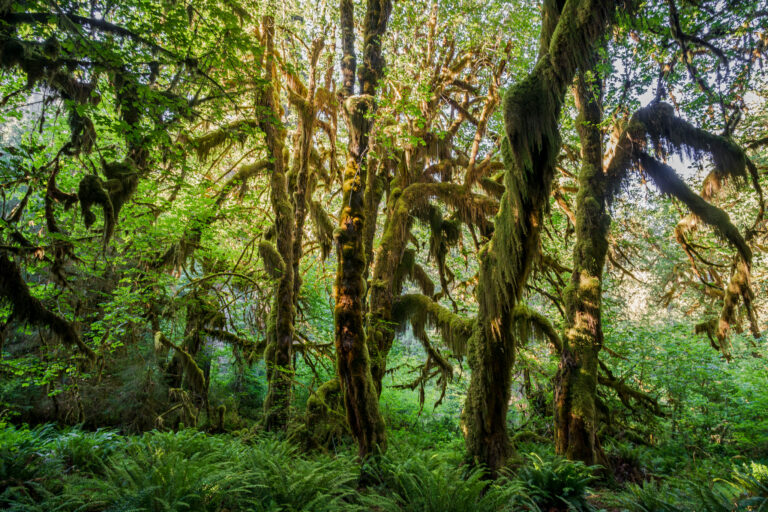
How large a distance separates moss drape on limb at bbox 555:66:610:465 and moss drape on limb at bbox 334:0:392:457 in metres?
2.88

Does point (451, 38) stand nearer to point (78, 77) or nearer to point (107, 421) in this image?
point (78, 77)

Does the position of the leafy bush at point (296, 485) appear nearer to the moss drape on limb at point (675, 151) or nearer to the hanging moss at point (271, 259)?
the hanging moss at point (271, 259)

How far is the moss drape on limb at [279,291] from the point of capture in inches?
266

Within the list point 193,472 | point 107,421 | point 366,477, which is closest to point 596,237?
point 366,477

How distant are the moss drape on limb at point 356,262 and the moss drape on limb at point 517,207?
1391 mm

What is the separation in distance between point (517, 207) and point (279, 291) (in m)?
4.72

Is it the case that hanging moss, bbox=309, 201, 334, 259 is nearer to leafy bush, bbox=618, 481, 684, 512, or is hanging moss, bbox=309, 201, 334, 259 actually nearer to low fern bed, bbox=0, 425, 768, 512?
low fern bed, bbox=0, 425, 768, 512

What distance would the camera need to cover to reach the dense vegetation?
3896mm

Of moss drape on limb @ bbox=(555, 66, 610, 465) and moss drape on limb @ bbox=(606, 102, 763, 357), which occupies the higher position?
moss drape on limb @ bbox=(606, 102, 763, 357)

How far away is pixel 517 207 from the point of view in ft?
13.9

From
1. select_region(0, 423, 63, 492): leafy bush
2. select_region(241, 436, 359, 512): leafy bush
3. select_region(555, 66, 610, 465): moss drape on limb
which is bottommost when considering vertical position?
select_region(241, 436, 359, 512): leafy bush

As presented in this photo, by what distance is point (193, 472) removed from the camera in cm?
362

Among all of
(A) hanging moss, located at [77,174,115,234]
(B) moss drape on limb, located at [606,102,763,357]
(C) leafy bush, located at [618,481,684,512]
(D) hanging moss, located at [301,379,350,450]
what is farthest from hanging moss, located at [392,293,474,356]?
(A) hanging moss, located at [77,174,115,234]

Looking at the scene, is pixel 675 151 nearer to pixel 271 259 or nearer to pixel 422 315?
pixel 422 315
